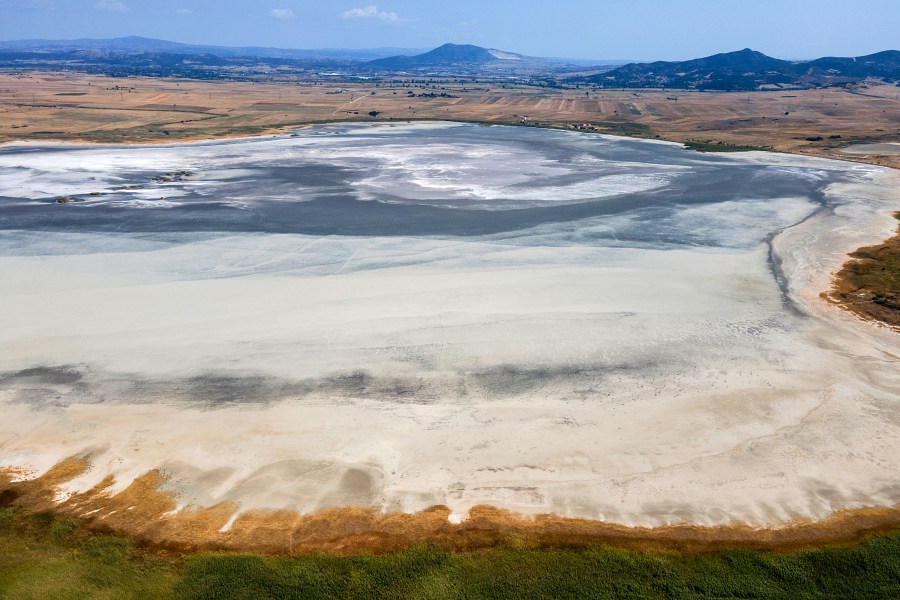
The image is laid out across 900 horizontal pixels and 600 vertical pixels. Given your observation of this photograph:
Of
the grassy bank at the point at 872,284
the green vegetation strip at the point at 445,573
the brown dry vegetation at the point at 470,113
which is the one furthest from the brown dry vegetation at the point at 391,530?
the brown dry vegetation at the point at 470,113

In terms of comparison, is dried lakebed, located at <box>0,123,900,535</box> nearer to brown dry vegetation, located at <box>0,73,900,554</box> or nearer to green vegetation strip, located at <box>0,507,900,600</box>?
brown dry vegetation, located at <box>0,73,900,554</box>

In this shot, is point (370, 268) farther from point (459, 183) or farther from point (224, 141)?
point (224, 141)

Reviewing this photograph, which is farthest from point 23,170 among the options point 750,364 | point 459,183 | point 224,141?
point 750,364

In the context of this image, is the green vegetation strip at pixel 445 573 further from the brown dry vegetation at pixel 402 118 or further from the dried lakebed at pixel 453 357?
the dried lakebed at pixel 453 357

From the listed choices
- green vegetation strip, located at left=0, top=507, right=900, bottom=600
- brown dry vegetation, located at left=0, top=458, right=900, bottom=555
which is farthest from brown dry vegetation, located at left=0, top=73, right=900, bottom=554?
green vegetation strip, located at left=0, top=507, right=900, bottom=600

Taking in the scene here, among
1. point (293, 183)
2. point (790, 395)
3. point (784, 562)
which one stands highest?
point (293, 183)

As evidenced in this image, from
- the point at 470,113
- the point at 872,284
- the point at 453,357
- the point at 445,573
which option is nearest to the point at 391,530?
the point at 445,573
